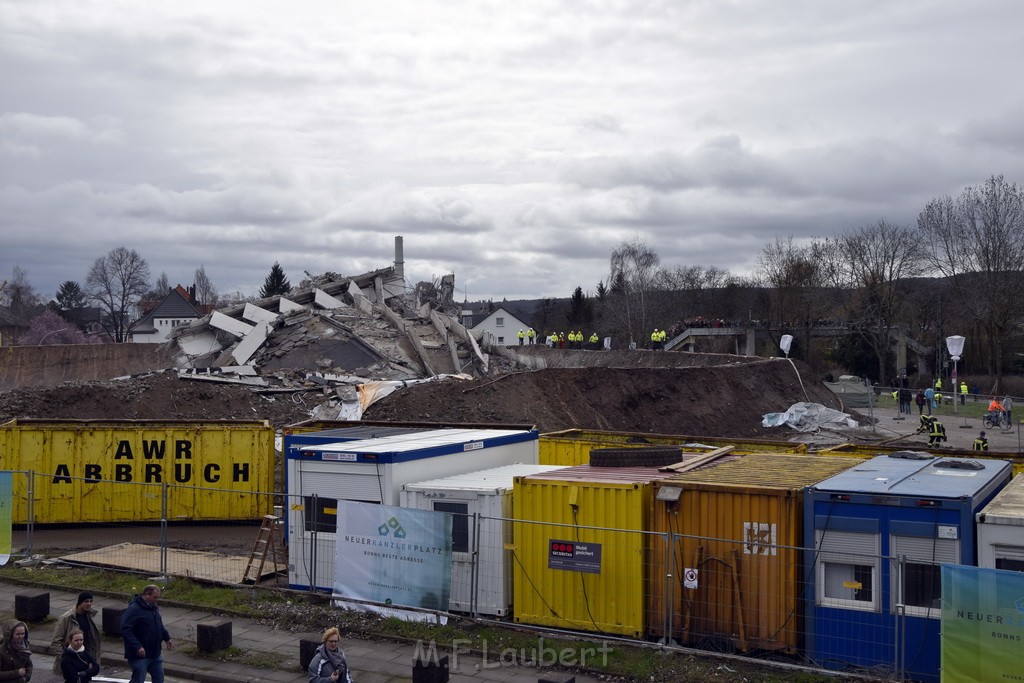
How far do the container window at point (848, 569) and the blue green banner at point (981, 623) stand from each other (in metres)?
0.97

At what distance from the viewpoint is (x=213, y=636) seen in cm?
1127

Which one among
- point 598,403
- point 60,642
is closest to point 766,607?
point 60,642

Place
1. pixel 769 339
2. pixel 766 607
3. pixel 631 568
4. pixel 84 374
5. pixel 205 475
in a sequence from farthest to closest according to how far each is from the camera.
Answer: pixel 769 339 < pixel 84 374 < pixel 205 475 < pixel 631 568 < pixel 766 607

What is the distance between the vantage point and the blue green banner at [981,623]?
27.3 ft

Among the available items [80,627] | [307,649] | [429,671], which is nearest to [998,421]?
[429,671]

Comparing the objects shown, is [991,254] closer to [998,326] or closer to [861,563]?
[998,326]

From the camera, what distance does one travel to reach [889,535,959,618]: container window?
30.5ft

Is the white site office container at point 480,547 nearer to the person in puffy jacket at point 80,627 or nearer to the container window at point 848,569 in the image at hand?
the container window at point 848,569

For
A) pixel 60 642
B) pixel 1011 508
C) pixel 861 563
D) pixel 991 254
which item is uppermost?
pixel 991 254

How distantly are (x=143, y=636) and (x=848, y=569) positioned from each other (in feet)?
23.9

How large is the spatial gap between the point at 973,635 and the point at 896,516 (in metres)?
1.42

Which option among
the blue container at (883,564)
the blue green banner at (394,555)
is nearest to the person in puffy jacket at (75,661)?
the blue green banner at (394,555)

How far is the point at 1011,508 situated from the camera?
382 inches

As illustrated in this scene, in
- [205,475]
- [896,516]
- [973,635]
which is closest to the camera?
[973,635]
